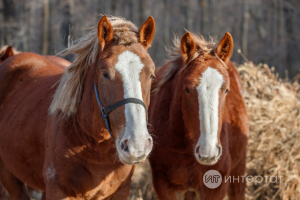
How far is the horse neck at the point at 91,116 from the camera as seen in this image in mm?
2402

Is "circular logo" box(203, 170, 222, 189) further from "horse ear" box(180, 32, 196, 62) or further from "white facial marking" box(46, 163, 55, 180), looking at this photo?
"white facial marking" box(46, 163, 55, 180)

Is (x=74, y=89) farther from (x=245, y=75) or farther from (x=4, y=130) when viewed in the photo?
(x=245, y=75)

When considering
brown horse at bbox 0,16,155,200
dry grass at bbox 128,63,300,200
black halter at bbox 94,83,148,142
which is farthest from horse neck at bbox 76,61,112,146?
dry grass at bbox 128,63,300,200

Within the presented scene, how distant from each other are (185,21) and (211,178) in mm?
18687

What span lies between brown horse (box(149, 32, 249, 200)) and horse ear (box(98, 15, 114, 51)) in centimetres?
89

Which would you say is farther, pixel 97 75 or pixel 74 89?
pixel 74 89

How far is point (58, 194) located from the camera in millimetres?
2402

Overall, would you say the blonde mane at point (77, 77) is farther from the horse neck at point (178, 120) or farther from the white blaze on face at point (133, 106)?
the horse neck at point (178, 120)

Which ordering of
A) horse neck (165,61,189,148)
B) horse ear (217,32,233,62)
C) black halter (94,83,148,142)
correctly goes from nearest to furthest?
black halter (94,83,148,142) → horse ear (217,32,233,62) → horse neck (165,61,189,148)

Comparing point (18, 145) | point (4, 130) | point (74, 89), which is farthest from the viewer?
point (4, 130)

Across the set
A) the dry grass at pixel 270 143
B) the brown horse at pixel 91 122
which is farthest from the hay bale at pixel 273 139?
the brown horse at pixel 91 122

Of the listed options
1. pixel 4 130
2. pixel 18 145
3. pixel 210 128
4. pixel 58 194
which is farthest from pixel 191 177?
pixel 4 130

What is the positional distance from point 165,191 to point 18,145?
159 centimetres

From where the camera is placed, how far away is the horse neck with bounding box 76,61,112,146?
240cm
